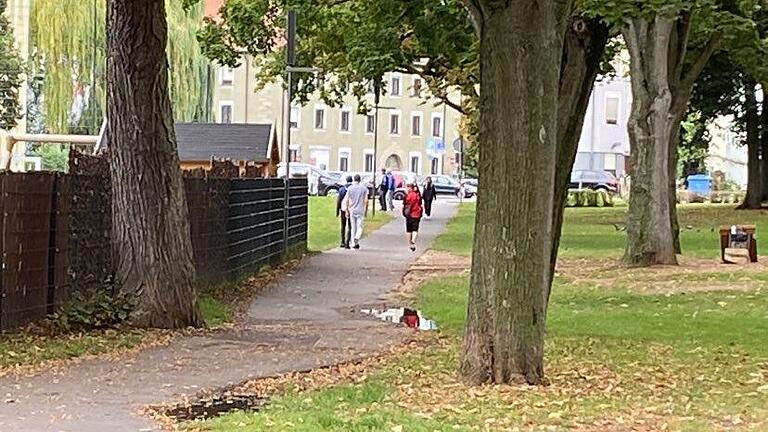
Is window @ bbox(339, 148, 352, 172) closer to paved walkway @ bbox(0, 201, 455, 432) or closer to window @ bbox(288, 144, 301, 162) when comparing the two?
window @ bbox(288, 144, 301, 162)

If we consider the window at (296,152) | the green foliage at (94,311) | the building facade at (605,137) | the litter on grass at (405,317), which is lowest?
the litter on grass at (405,317)

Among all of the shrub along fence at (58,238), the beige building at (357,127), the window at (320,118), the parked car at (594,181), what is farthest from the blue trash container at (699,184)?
the shrub along fence at (58,238)

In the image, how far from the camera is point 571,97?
39.0 ft

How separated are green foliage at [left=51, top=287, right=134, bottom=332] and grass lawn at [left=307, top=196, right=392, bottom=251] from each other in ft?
59.5

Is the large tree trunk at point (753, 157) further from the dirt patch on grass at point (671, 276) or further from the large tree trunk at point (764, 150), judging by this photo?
the dirt patch on grass at point (671, 276)

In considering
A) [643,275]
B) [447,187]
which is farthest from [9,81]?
[643,275]

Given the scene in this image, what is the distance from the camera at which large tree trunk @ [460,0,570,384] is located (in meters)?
10.7

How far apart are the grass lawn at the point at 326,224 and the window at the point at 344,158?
38461 mm

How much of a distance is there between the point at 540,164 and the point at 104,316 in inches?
232

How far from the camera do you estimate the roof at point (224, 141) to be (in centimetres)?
4438

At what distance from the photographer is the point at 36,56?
49.3 meters

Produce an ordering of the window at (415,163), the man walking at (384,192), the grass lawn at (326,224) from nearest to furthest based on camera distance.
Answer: the grass lawn at (326,224), the man walking at (384,192), the window at (415,163)

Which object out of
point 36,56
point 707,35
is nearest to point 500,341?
point 707,35

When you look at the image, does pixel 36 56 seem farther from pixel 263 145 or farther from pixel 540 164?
pixel 540 164
